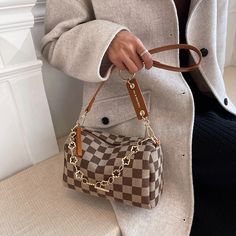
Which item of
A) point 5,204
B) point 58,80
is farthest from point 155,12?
point 5,204

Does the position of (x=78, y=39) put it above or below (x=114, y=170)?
above

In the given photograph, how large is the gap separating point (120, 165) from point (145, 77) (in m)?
0.22

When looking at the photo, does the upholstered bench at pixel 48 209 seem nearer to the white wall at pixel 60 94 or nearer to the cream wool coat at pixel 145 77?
the cream wool coat at pixel 145 77

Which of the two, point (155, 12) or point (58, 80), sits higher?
point (155, 12)

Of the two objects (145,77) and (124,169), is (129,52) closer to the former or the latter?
(145,77)

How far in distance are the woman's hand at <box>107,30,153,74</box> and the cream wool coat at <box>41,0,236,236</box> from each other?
0.07 ft

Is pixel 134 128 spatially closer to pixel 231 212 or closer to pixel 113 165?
pixel 113 165

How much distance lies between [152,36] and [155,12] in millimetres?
53

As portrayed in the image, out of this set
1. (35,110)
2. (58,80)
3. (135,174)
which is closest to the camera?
(135,174)

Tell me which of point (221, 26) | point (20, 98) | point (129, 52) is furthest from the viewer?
point (221, 26)

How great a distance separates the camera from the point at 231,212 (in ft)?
2.07

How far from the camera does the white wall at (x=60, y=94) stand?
2.73 ft

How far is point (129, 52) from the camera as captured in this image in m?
0.54

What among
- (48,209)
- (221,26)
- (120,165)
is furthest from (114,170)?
(221,26)
